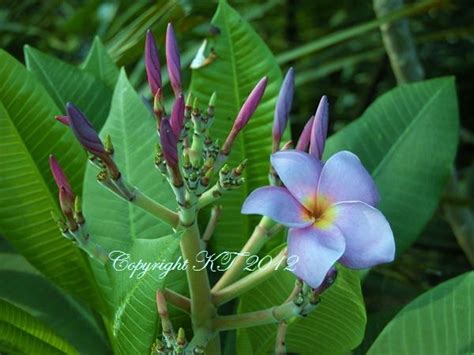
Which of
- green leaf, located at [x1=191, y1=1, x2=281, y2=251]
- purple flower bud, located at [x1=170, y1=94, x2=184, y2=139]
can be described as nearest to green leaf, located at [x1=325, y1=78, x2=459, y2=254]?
green leaf, located at [x1=191, y1=1, x2=281, y2=251]

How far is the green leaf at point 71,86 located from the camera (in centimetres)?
81

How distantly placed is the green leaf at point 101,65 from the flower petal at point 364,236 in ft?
1.50

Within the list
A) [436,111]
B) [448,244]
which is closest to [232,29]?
[436,111]

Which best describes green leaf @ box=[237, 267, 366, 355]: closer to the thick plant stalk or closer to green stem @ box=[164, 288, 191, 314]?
green stem @ box=[164, 288, 191, 314]

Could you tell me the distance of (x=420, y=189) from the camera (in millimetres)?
773

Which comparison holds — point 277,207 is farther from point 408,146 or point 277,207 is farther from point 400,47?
point 400,47

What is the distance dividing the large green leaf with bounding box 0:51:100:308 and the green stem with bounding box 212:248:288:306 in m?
0.17

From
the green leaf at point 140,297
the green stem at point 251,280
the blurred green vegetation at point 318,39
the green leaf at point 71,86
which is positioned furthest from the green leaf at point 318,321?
the blurred green vegetation at point 318,39

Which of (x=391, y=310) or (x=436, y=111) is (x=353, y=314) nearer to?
(x=391, y=310)

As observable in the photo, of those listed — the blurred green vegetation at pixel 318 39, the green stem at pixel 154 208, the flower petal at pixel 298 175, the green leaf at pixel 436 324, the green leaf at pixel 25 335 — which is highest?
the blurred green vegetation at pixel 318 39

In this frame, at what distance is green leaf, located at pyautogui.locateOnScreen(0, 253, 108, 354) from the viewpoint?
0.73 m

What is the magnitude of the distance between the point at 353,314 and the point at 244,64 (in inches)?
11.7

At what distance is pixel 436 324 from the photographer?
0.60 meters

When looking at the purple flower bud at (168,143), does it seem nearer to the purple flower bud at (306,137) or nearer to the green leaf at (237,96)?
the purple flower bud at (306,137)
